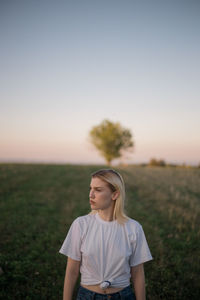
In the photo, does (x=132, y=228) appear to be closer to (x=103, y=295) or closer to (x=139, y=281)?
(x=139, y=281)

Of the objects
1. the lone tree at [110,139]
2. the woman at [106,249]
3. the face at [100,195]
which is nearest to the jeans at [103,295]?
the woman at [106,249]

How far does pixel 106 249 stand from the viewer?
7.80 feet

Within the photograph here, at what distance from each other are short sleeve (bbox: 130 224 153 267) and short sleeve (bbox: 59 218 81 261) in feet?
2.27

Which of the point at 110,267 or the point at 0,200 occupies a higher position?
the point at 110,267

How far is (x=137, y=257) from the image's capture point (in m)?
2.44

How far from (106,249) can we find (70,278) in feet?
1.91

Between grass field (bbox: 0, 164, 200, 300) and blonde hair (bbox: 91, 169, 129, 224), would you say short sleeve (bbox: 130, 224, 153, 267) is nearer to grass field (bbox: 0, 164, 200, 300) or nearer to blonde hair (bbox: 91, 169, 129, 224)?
blonde hair (bbox: 91, 169, 129, 224)

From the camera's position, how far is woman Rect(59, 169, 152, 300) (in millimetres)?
2330

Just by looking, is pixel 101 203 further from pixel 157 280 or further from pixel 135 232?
pixel 157 280

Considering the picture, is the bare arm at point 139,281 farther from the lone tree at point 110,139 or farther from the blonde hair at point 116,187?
the lone tree at point 110,139

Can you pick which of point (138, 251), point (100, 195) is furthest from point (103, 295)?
point (100, 195)

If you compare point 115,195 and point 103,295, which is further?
point 115,195

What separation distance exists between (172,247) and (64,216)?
5.12 m

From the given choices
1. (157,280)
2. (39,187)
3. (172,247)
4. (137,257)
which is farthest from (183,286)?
(39,187)
